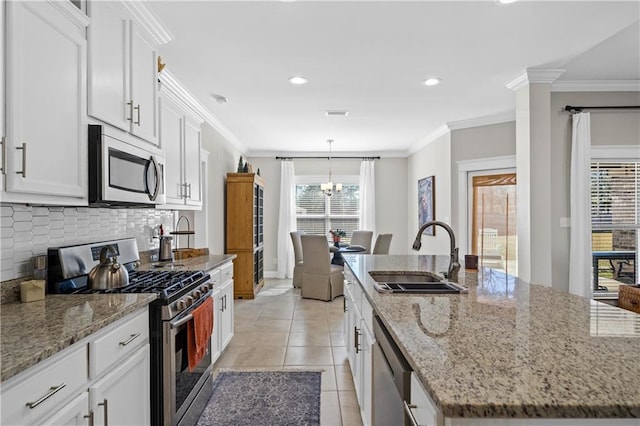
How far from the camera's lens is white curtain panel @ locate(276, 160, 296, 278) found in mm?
7246

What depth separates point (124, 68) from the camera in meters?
2.00

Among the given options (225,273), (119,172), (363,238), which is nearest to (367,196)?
(363,238)

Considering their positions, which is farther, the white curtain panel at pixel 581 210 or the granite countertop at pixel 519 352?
the white curtain panel at pixel 581 210

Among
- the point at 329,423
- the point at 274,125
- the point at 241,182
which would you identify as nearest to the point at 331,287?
the point at 241,182

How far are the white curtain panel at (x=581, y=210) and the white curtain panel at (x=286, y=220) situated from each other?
4.92 metres

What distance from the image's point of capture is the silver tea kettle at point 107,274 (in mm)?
1884

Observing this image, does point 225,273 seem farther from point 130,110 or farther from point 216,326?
point 130,110

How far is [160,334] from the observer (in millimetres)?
1803

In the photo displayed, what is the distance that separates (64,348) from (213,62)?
2545 millimetres

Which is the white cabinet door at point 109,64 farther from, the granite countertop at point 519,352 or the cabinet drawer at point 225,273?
the granite countertop at point 519,352

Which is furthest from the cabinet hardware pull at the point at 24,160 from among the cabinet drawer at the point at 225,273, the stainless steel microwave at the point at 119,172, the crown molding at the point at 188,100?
the crown molding at the point at 188,100

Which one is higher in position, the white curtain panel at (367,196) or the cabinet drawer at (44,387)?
the white curtain panel at (367,196)

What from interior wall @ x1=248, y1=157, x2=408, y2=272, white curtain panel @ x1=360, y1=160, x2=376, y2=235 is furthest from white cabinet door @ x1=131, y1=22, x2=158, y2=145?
white curtain panel @ x1=360, y1=160, x2=376, y2=235

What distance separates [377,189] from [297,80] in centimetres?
438
